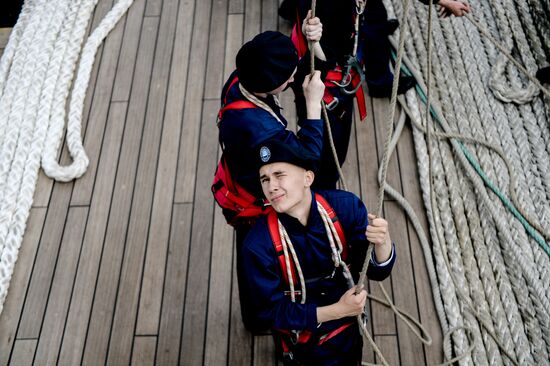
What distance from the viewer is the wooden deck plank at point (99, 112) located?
2896mm

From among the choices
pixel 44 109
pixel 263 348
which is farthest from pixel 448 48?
pixel 44 109

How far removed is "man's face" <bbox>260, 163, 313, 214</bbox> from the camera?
1553 mm

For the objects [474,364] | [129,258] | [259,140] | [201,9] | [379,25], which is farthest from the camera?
[201,9]

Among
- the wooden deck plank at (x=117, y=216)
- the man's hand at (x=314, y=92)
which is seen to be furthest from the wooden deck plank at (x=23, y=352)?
the man's hand at (x=314, y=92)

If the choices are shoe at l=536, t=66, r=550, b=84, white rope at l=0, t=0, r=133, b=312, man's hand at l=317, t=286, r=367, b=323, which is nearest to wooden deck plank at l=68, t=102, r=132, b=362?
white rope at l=0, t=0, r=133, b=312

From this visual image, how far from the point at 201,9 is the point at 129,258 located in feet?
6.10

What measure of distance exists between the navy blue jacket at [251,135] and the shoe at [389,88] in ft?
4.43

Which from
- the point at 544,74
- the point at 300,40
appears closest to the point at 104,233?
the point at 300,40

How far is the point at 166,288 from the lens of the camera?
8.39ft

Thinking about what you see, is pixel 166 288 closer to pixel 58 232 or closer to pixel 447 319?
pixel 58 232

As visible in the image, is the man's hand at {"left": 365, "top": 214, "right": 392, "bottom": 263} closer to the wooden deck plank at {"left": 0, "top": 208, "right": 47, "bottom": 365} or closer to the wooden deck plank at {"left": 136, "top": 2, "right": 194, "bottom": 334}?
the wooden deck plank at {"left": 136, "top": 2, "right": 194, "bottom": 334}

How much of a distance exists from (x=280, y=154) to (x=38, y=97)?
7.32 ft

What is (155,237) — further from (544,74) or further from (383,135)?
(544,74)

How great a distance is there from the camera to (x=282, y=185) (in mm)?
1555
